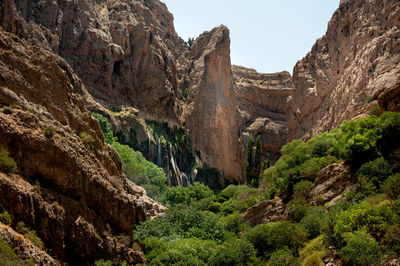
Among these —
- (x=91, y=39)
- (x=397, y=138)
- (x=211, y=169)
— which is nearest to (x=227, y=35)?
(x=211, y=169)

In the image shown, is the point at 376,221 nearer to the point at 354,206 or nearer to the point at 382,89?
the point at 354,206

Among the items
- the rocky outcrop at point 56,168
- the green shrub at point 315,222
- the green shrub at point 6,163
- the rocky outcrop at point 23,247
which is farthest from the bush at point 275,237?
the green shrub at point 6,163

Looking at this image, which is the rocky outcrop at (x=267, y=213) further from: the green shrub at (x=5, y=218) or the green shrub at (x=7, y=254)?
the green shrub at (x=7, y=254)

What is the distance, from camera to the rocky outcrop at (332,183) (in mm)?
23172

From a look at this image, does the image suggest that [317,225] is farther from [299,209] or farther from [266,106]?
[266,106]

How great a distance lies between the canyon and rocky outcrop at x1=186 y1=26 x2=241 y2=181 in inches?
10.4

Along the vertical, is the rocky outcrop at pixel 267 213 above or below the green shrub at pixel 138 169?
below

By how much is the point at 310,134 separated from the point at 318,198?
40.3 metres

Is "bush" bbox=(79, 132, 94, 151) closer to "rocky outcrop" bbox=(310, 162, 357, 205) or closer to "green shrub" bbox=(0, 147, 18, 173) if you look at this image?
"green shrub" bbox=(0, 147, 18, 173)

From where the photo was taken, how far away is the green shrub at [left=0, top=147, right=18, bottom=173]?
13469 millimetres

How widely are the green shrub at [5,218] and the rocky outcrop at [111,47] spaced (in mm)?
32216

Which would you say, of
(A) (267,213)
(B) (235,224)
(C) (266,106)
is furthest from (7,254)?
(C) (266,106)

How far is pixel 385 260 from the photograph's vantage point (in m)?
15.3

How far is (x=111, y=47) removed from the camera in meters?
55.2
